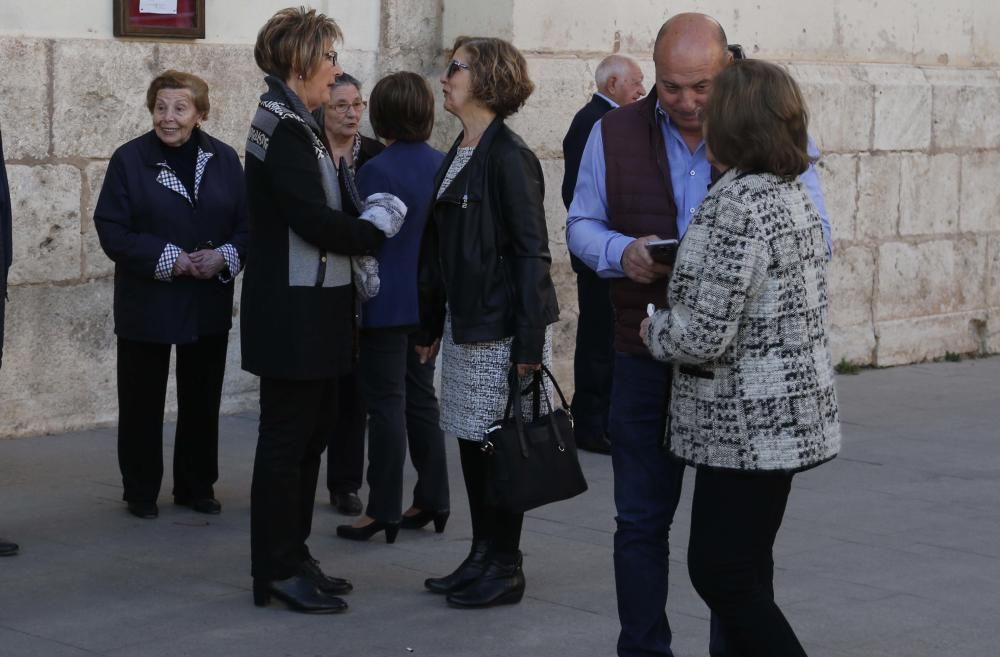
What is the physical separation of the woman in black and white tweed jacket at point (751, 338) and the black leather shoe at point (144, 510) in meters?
2.91

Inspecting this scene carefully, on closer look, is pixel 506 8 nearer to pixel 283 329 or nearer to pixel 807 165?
pixel 283 329

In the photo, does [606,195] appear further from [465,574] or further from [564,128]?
[564,128]

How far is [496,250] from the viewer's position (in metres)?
4.95

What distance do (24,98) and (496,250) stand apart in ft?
10.5

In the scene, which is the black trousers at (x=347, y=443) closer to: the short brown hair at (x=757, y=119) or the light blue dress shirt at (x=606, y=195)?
the light blue dress shirt at (x=606, y=195)

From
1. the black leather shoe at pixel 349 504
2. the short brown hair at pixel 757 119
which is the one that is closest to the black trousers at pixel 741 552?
the short brown hair at pixel 757 119

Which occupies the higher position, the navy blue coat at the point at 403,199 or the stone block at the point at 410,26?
the stone block at the point at 410,26

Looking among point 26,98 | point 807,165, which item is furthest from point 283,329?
point 26,98

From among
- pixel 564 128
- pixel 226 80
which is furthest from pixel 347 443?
pixel 564 128

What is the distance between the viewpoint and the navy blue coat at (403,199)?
583cm

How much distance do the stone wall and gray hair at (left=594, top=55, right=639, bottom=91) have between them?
46 cm

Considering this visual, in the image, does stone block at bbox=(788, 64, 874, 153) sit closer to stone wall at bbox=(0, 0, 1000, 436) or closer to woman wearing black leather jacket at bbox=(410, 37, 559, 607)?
stone wall at bbox=(0, 0, 1000, 436)

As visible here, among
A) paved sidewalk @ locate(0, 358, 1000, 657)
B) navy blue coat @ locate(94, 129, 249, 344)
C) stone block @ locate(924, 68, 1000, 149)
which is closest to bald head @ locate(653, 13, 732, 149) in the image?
paved sidewalk @ locate(0, 358, 1000, 657)

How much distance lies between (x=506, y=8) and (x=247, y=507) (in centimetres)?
327
